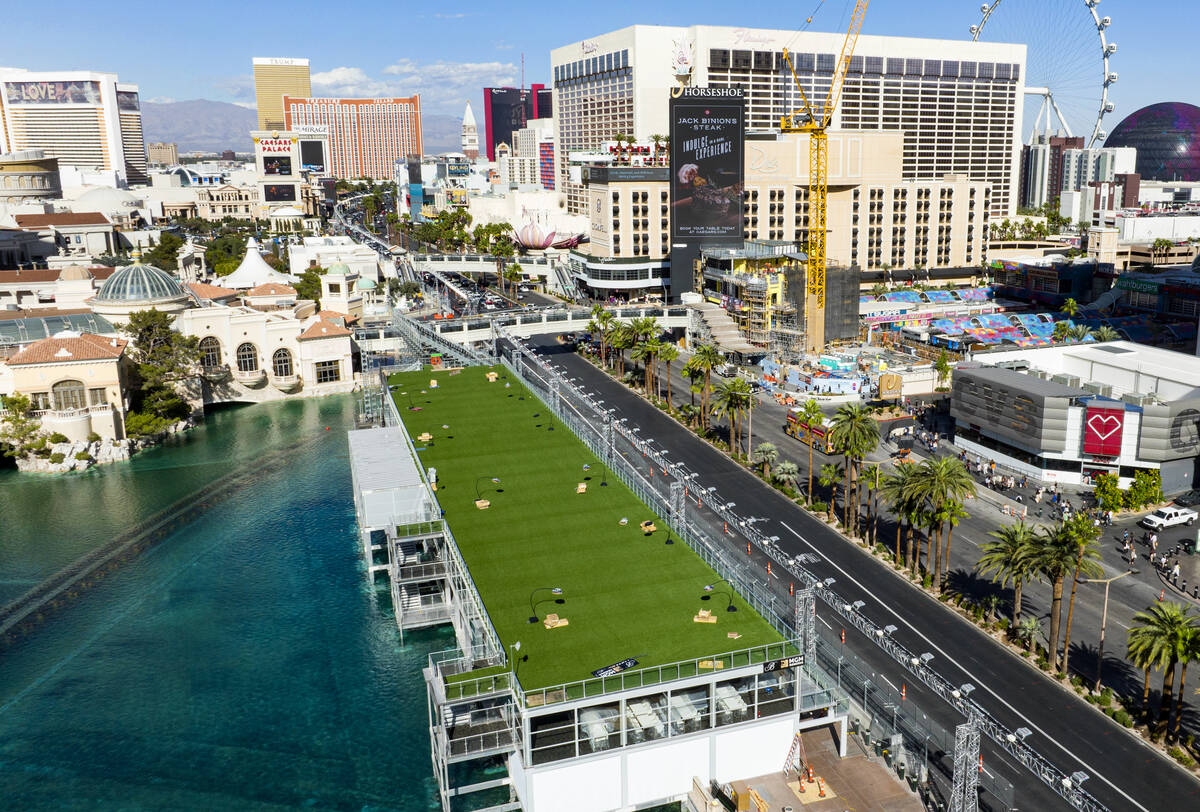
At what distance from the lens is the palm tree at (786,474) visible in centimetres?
9194

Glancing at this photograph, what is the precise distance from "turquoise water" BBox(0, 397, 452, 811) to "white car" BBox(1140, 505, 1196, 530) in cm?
6167

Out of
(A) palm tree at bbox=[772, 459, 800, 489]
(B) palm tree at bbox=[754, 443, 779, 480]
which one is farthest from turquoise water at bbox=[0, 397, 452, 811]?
(B) palm tree at bbox=[754, 443, 779, 480]

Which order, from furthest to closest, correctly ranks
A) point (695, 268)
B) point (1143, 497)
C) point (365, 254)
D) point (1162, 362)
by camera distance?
point (365, 254) → point (695, 268) → point (1162, 362) → point (1143, 497)

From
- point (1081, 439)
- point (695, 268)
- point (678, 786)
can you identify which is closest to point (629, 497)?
point (678, 786)

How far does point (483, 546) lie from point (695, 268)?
11198 cm

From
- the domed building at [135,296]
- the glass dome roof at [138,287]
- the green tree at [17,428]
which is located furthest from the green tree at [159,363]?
the green tree at [17,428]

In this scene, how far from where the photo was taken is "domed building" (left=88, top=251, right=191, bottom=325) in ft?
438

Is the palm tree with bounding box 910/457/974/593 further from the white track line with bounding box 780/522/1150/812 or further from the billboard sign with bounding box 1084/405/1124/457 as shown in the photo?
the billboard sign with bounding box 1084/405/1124/457

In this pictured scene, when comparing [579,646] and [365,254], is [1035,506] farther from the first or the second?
[365,254]

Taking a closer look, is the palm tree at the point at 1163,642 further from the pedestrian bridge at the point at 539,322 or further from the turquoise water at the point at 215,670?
the pedestrian bridge at the point at 539,322

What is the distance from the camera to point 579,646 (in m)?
53.8

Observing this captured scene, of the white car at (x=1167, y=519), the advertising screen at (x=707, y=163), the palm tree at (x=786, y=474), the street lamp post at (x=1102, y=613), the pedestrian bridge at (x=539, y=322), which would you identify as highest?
the advertising screen at (x=707, y=163)

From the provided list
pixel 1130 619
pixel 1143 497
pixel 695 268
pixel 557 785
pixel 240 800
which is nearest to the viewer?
pixel 557 785

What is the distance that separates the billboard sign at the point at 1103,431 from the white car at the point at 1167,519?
8.66 m
